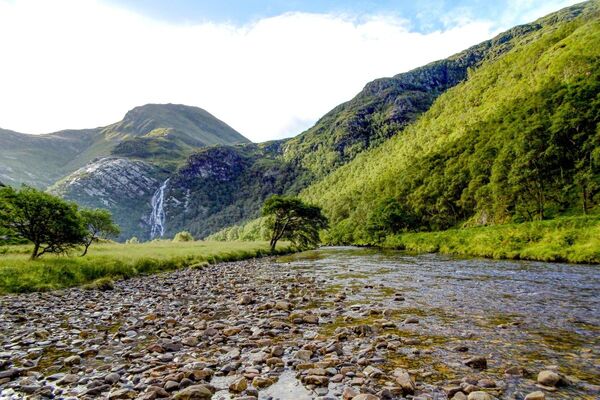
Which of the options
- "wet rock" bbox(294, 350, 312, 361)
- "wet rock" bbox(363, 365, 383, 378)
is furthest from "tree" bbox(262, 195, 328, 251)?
"wet rock" bbox(363, 365, 383, 378)

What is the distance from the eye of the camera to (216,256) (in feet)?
177

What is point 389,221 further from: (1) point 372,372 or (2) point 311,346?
(1) point 372,372

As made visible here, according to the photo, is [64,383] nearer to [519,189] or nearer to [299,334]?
[299,334]

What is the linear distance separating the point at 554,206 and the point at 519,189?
25.2 ft

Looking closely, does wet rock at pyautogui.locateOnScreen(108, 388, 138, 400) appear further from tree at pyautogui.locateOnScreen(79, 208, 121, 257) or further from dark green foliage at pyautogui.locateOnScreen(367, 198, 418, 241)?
dark green foliage at pyautogui.locateOnScreen(367, 198, 418, 241)

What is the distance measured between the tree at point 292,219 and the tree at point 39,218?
142ft

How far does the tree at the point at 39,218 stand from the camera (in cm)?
2875

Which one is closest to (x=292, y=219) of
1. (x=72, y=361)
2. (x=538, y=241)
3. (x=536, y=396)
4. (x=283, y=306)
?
(x=538, y=241)

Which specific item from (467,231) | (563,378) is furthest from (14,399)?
(467,231)

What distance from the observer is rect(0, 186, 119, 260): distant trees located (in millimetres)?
28766

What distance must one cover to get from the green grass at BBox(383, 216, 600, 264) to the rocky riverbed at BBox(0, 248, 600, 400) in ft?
60.4

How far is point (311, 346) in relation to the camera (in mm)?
10211

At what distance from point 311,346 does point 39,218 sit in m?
30.3

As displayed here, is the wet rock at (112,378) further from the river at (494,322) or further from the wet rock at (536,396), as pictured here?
the wet rock at (536,396)
